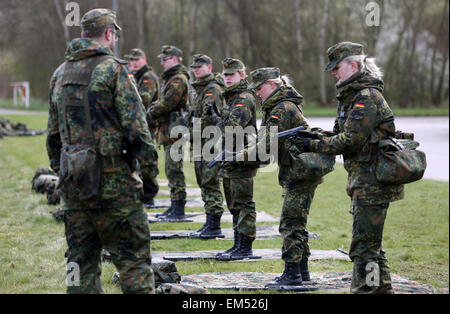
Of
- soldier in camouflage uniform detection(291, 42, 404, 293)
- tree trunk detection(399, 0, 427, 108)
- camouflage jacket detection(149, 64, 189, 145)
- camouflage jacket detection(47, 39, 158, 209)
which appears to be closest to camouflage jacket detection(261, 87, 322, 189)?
soldier in camouflage uniform detection(291, 42, 404, 293)

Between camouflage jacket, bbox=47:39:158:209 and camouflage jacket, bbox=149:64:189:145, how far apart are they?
5210mm

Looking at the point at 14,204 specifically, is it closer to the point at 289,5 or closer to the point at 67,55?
the point at 67,55

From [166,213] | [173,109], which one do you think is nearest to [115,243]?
[173,109]

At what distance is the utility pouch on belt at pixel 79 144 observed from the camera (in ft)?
15.1

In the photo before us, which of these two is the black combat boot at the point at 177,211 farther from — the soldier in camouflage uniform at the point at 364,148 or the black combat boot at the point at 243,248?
the soldier in camouflage uniform at the point at 364,148

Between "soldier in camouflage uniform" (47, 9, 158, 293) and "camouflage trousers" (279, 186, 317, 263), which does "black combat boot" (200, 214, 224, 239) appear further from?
"soldier in camouflage uniform" (47, 9, 158, 293)

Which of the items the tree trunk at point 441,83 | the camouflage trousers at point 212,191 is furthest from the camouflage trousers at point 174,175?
the tree trunk at point 441,83

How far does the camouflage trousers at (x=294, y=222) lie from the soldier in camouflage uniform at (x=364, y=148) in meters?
0.88

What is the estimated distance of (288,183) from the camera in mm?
6574

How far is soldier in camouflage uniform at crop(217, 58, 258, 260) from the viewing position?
7871 millimetres

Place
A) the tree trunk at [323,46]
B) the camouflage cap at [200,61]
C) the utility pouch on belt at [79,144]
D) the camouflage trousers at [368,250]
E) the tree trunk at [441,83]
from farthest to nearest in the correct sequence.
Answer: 1. the tree trunk at [441,83]
2. the tree trunk at [323,46]
3. the camouflage cap at [200,61]
4. the camouflage trousers at [368,250]
5. the utility pouch on belt at [79,144]
